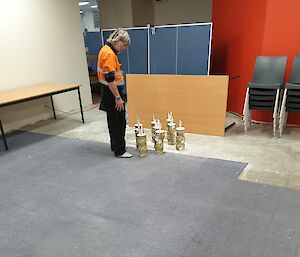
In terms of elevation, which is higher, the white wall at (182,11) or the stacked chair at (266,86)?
the white wall at (182,11)

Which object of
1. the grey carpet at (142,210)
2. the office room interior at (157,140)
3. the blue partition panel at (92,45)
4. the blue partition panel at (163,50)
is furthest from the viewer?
the blue partition panel at (92,45)

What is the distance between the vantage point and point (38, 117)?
4773mm

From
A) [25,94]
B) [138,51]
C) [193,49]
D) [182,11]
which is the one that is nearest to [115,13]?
[182,11]

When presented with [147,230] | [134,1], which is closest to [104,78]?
[147,230]

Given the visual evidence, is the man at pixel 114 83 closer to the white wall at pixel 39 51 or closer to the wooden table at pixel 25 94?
the wooden table at pixel 25 94

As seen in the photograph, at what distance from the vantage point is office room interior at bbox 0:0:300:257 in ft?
6.30

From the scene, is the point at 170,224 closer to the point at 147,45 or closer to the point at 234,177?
the point at 234,177

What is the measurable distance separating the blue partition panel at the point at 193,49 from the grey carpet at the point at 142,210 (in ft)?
7.37

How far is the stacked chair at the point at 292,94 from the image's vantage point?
339 centimetres

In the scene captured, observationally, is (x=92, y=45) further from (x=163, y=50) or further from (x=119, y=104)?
(x=119, y=104)

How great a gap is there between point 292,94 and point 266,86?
1.06 feet

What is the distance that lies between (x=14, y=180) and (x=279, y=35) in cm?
377

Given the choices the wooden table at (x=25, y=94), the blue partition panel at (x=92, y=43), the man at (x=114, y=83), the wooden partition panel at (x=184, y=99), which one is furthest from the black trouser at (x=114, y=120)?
the blue partition panel at (x=92, y=43)

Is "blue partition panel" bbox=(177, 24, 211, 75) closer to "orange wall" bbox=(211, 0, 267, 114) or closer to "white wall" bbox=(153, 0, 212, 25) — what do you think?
"orange wall" bbox=(211, 0, 267, 114)
